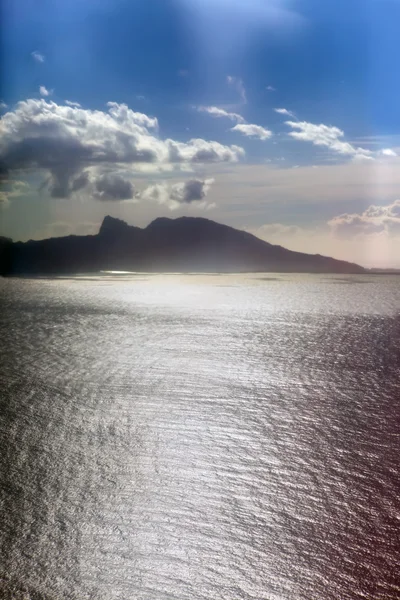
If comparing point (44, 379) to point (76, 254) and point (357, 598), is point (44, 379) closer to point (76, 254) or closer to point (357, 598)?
point (357, 598)

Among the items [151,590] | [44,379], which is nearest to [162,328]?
[44,379]

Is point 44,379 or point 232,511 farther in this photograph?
point 44,379

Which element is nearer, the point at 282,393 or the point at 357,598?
the point at 357,598

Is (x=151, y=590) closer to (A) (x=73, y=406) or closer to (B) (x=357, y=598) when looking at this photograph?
(B) (x=357, y=598)

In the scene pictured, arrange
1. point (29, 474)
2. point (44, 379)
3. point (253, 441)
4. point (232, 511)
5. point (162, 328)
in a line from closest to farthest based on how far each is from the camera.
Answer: point (232, 511) < point (29, 474) < point (253, 441) < point (44, 379) < point (162, 328)

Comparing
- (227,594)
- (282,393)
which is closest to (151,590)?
(227,594)

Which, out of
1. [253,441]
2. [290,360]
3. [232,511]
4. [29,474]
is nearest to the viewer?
[232,511]
